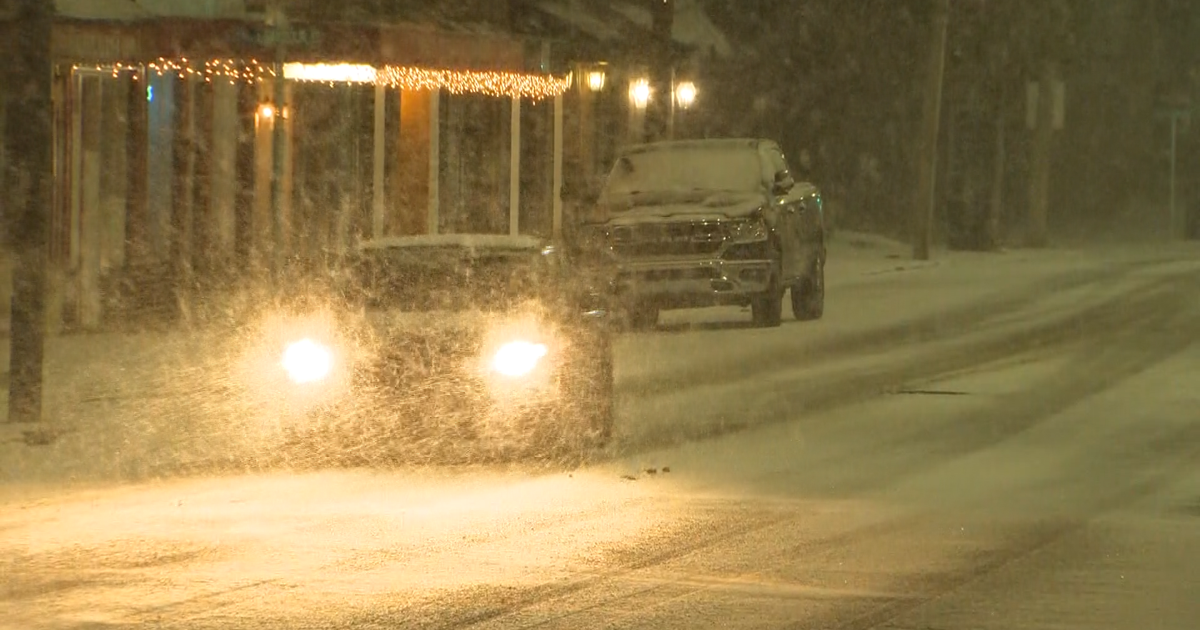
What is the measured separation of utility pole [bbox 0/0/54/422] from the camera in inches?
516

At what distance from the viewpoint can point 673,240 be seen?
20750 millimetres

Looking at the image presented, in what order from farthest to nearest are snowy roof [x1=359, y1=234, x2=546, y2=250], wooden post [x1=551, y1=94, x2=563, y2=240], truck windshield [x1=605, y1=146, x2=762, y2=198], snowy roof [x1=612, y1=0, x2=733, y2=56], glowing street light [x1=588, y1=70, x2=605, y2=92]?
1. snowy roof [x1=612, y1=0, x2=733, y2=56]
2. glowing street light [x1=588, y1=70, x2=605, y2=92]
3. wooden post [x1=551, y1=94, x2=563, y2=240]
4. truck windshield [x1=605, y1=146, x2=762, y2=198]
5. snowy roof [x1=359, y1=234, x2=546, y2=250]

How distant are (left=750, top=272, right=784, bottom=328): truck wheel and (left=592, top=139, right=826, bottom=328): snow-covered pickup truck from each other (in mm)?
11

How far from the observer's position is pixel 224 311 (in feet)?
69.2

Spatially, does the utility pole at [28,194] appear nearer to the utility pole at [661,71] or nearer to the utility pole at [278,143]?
the utility pole at [278,143]

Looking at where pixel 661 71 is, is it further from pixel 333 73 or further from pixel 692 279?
pixel 692 279

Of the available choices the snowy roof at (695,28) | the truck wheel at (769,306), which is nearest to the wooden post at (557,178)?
the snowy roof at (695,28)

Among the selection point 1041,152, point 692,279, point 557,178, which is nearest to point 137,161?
point 692,279

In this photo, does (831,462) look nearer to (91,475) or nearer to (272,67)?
(91,475)

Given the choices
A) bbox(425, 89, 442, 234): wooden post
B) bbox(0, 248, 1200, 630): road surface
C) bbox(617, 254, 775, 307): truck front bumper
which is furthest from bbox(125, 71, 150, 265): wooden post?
bbox(0, 248, 1200, 630): road surface

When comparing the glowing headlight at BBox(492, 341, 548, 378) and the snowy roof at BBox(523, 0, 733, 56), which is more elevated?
the snowy roof at BBox(523, 0, 733, 56)

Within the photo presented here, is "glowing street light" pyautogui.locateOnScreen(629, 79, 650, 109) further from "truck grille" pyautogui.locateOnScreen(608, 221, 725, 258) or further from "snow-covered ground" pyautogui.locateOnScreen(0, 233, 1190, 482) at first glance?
"truck grille" pyautogui.locateOnScreen(608, 221, 725, 258)

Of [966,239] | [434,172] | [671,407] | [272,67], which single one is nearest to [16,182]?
[671,407]

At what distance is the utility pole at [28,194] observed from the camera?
1309 cm
